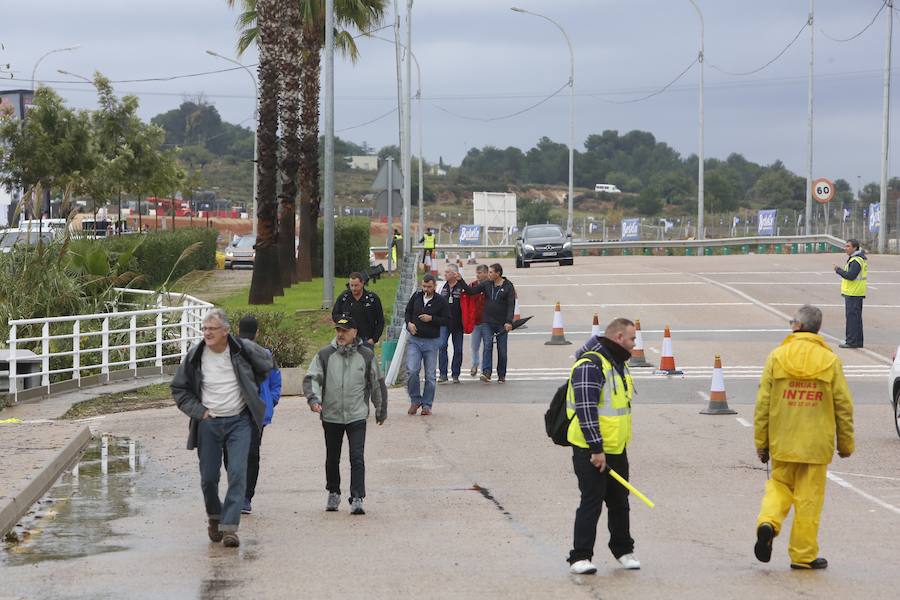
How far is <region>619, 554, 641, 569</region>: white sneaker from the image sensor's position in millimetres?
8898

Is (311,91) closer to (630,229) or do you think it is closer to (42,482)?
(42,482)

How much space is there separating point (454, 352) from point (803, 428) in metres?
12.0

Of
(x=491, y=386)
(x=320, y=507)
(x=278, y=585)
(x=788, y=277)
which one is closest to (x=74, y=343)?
(x=491, y=386)

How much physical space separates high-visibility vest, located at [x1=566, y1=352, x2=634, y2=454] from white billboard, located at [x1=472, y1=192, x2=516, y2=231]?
7277 centimetres

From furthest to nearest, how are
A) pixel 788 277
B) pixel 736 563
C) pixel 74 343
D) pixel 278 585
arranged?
pixel 788 277 → pixel 74 343 → pixel 736 563 → pixel 278 585

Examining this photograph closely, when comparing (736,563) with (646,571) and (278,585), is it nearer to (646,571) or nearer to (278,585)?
(646,571)

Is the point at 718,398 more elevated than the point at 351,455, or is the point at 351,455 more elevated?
the point at 351,455

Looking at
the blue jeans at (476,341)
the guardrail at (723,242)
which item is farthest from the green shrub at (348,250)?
the blue jeans at (476,341)

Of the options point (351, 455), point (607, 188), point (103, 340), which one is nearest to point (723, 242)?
point (103, 340)

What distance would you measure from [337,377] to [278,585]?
287 cm

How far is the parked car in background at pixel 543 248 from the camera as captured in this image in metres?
48.9

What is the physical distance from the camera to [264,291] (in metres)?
32.8

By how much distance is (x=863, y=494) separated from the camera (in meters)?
12.0

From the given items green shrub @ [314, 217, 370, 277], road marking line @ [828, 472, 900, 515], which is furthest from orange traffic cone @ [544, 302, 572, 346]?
green shrub @ [314, 217, 370, 277]
